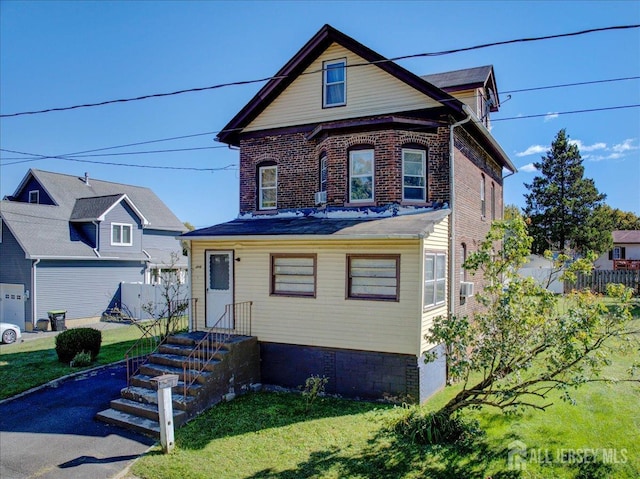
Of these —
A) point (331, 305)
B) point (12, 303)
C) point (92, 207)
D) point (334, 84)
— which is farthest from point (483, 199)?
point (12, 303)

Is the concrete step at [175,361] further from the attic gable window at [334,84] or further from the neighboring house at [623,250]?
the neighboring house at [623,250]

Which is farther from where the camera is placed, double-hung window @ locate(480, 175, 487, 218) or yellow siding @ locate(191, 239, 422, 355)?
double-hung window @ locate(480, 175, 487, 218)

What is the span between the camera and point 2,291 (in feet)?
73.6

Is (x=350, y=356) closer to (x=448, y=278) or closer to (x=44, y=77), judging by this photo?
(x=448, y=278)

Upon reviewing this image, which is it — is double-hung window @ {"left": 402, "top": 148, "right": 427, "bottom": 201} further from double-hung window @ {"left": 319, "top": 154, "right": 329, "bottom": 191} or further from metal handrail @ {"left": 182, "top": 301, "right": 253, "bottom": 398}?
metal handrail @ {"left": 182, "top": 301, "right": 253, "bottom": 398}

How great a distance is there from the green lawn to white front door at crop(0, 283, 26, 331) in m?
17.9

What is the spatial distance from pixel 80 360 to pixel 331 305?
821cm

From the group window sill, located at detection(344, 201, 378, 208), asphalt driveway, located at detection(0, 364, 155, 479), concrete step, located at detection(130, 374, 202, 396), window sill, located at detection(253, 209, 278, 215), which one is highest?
window sill, located at detection(344, 201, 378, 208)

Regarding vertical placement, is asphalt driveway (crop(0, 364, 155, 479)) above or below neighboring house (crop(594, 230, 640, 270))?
below

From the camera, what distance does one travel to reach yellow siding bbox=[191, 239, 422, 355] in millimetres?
9617

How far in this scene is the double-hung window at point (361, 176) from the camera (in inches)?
467

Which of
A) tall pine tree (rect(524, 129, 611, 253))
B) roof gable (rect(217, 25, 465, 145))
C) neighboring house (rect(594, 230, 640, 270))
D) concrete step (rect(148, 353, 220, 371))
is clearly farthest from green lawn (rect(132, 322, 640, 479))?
neighboring house (rect(594, 230, 640, 270))

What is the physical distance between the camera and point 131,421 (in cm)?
836

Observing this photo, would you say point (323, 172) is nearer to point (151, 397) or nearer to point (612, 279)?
Result: point (151, 397)
